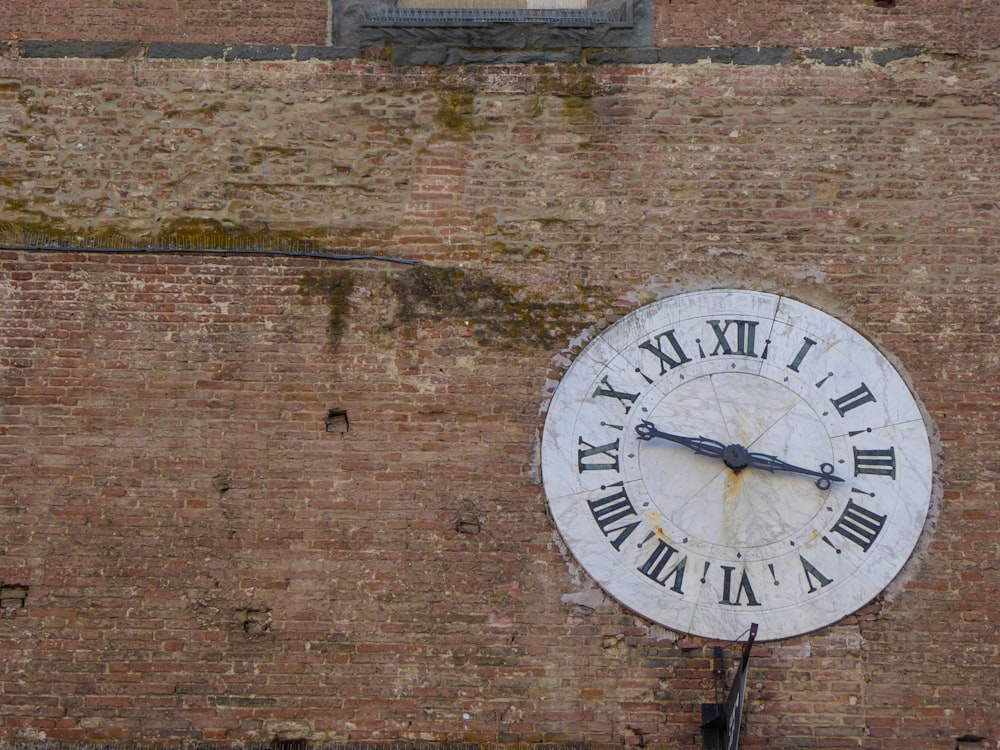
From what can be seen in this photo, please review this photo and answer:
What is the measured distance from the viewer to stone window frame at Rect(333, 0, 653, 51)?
7559 millimetres

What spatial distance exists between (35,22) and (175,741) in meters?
4.22

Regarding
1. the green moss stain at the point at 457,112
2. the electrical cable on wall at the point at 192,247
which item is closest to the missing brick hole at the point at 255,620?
the electrical cable on wall at the point at 192,247

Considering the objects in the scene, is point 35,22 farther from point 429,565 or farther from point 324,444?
point 429,565

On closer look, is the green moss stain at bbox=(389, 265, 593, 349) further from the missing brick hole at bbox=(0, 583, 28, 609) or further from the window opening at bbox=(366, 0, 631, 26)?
the missing brick hole at bbox=(0, 583, 28, 609)

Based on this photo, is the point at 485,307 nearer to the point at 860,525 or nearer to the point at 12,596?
the point at 860,525

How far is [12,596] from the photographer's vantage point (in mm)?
6820

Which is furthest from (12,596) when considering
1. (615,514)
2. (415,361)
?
(615,514)

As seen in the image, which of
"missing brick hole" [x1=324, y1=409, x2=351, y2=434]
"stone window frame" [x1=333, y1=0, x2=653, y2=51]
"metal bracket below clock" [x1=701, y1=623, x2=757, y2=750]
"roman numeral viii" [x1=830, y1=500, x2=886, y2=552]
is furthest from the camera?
"stone window frame" [x1=333, y1=0, x2=653, y2=51]

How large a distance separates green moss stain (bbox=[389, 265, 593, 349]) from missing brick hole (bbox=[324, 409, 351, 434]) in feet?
2.06

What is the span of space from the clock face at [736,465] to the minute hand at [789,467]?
0.01m

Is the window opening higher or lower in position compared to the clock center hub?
higher

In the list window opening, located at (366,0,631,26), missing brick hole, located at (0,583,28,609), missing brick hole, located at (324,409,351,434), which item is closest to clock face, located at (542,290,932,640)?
missing brick hole, located at (324,409,351,434)

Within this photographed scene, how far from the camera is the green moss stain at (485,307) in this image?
23.6ft

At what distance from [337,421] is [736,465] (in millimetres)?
2172
